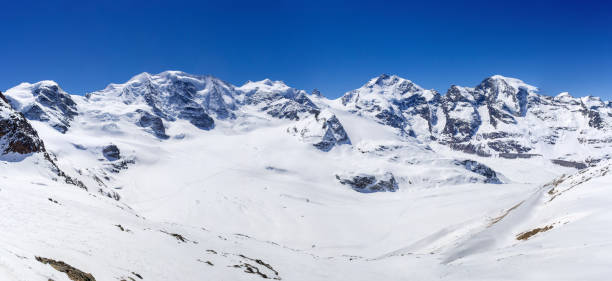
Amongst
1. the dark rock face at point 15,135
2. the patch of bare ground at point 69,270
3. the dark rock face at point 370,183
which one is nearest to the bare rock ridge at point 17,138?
the dark rock face at point 15,135

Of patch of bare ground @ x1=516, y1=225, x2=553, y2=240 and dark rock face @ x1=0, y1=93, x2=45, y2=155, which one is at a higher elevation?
dark rock face @ x1=0, y1=93, x2=45, y2=155

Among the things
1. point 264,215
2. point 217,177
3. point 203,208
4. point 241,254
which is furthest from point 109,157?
point 241,254

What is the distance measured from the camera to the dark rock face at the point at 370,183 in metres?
170

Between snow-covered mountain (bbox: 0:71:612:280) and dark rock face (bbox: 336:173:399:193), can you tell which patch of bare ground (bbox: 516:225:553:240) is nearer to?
snow-covered mountain (bbox: 0:71:612:280)

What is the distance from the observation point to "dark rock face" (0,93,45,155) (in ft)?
211

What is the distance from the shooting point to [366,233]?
93438mm

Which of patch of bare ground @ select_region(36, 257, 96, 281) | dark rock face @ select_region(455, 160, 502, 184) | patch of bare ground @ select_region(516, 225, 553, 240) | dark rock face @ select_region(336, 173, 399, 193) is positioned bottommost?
patch of bare ground @ select_region(36, 257, 96, 281)

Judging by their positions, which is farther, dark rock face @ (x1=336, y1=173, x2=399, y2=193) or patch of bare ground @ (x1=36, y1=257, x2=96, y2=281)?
dark rock face @ (x1=336, y1=173, x2=399, y2=193)

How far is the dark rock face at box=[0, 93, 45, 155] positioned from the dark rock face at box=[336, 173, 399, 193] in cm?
12726

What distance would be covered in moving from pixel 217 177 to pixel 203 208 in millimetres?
44436

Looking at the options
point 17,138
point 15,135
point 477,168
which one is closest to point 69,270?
point 17,138

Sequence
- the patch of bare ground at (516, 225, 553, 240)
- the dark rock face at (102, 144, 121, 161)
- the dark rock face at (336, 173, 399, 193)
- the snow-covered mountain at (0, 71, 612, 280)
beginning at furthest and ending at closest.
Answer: the dark rock face at (336, 173, 399, 193) → the dark rock face at (102, 144, 121, 161) → the patch of bare ground at (516, 225, 553, 240) → the snow-covered mountain at (0, 71, 612, 280)

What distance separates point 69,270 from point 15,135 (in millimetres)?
69493

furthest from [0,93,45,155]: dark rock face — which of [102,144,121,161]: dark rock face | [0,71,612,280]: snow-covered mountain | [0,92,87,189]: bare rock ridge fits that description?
[102,144,121,161]: dark rock face
